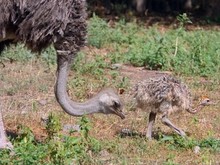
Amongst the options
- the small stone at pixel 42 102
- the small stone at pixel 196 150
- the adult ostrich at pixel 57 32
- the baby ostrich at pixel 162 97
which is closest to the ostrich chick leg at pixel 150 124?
the baby ostrich at pixel 162 97

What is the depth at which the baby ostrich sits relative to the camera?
718cm

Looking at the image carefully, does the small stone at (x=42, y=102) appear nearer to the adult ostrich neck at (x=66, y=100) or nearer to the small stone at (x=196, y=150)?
the adult ostrich neck at (x=66, y=100)

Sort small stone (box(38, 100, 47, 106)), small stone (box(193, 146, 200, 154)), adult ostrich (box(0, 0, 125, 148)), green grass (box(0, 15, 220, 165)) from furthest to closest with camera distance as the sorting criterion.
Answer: small stone (box(38, 100, 47, 106))
small stone (box(193, 146, 200, 154))
adult ostrich (box(0, 0, 125, 148))
green grass (box(0, 15, 220, 165))

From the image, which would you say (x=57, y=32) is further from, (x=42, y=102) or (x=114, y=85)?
(x=114, y=85)

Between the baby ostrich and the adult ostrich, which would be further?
the baby ostrich

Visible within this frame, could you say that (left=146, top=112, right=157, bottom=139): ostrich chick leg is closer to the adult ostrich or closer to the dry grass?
the dry grass

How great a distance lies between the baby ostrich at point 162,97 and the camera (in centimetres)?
718

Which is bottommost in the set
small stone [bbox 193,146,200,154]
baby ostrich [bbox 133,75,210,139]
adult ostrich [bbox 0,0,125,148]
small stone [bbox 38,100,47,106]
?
small stone [bbox 38,100,47,106]

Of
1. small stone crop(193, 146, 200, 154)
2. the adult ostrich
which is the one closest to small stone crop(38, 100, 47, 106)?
the adult ostrich

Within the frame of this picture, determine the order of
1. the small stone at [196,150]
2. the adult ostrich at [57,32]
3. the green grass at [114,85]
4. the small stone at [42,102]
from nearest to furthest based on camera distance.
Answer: the green grass at [114,85] → the adult ostrich at [57,32] → the small stone at [196,150] → the small stone at [42,102]

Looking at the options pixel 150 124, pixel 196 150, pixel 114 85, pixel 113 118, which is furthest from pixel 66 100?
pixel 114 85

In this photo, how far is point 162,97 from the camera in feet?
23.5

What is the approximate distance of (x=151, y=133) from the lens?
24.0 ft

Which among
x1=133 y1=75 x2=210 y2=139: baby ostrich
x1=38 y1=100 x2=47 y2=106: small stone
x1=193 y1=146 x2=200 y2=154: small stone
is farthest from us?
x1=38 y1=100 x2=47 y2=106: small stone
